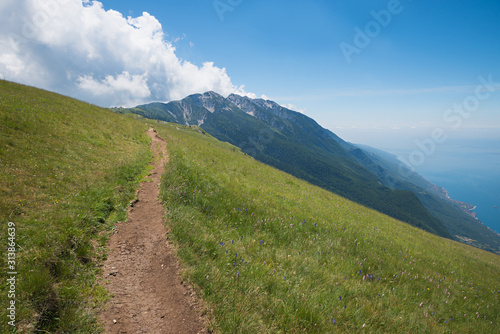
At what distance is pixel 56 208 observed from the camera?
6867mm

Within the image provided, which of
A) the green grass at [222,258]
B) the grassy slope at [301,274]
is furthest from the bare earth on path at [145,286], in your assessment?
the grassy slope at [301,274]

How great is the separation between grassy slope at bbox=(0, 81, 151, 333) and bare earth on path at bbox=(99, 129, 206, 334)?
371 millimetres

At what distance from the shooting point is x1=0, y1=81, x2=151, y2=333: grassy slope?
12.0ft

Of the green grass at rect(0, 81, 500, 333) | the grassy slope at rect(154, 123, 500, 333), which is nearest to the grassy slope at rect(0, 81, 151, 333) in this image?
the green grass at rect(0, 81, 500, 333)

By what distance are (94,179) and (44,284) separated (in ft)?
23.7

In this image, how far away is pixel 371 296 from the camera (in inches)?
259

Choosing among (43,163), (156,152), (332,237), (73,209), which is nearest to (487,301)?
(332,237)

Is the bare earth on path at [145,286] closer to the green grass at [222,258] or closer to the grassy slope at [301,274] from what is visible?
the green grass at [222,258]

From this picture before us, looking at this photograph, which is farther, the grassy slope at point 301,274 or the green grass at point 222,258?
the grassy slope at point 301,274

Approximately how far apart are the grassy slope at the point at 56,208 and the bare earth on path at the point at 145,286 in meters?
0.37

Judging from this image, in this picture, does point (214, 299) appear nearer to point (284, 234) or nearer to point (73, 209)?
point (284, 234)

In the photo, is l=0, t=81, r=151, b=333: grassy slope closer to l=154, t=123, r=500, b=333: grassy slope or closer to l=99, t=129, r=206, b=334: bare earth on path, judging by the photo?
l=99, t=129, r=206, b=334: bare earth on path

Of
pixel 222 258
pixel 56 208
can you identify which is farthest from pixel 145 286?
pixel 56 208

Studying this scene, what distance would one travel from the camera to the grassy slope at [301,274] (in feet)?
15.2
